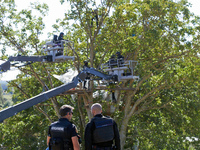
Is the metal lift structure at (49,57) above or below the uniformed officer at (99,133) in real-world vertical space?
above

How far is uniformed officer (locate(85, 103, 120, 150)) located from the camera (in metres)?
4.61

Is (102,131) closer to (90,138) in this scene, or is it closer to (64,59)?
(90,138)

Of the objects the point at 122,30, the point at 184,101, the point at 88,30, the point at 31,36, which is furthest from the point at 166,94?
the point at 31,36

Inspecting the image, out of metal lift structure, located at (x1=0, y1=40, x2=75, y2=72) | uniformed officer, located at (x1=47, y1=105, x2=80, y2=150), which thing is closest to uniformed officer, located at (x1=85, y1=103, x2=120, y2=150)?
uniformed officer, located at (x1=47, y1=105, x2=80, y2=150)

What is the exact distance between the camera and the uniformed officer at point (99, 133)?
182 inches

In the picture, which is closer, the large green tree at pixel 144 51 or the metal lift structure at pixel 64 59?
the metal lift structure at pixel 64 59

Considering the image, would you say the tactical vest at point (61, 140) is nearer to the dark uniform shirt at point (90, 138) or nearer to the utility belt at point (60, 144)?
the utility belt at point (60, 144)

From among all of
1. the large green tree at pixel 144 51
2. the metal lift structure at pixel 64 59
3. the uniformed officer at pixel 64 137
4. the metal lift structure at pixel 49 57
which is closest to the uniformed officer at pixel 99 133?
the uniformed officer at pixel 64 137

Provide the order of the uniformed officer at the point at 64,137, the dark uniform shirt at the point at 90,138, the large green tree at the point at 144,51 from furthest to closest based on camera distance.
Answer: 1. the large green tree at the point at 144,51
2. the dark uniform shirt at the point at 90,138
3. the uniformed officer at the point at 64,137

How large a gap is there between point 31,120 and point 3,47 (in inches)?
261

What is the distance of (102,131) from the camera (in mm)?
4633

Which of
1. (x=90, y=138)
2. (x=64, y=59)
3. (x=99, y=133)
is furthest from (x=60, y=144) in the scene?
(x=64, y=59)

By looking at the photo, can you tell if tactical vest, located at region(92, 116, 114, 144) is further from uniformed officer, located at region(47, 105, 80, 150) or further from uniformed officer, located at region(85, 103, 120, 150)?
uniformed officer, located at region(47, 105, 80, 150)

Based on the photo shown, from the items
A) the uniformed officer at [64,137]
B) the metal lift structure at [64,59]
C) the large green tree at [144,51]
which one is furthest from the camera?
the large green tree at [144,51]
